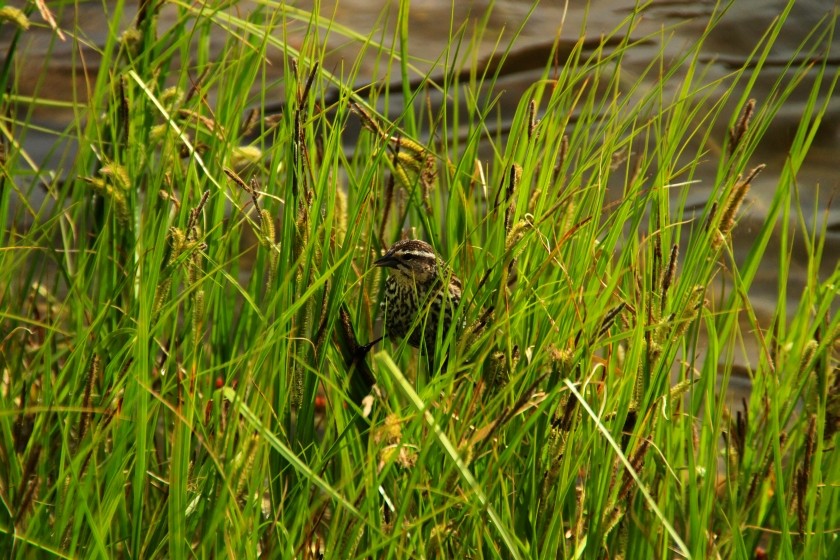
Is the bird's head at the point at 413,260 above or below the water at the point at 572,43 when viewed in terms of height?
below

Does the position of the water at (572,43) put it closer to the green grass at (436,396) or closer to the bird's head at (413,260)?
the bird's head at (413,260)

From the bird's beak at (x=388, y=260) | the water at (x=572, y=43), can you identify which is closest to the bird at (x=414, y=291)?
the bird's beak at (x=388, y=260)

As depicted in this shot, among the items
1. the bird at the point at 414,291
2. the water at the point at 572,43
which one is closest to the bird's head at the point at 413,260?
the bird at the point at 414,291

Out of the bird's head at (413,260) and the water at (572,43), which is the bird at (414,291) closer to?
the bird's head at (413,260)

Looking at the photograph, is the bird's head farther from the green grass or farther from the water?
the water

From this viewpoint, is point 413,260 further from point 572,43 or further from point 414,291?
point 572,43

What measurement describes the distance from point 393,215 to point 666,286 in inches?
82.4

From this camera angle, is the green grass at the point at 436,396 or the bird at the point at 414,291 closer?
the green grass at the point at 436,396

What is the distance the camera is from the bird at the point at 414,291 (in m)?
3.25

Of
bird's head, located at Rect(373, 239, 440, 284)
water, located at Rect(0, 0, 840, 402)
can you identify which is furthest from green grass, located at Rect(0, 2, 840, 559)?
water, located at Rect(0, 0, 840, 402)

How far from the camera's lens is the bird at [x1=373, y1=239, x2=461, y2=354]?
3.25 meters

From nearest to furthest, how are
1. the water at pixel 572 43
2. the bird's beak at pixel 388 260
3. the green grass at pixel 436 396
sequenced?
the green grass at pixel 436 396 → the bird's beak at pixel 388 260 → the water at pixel 572 43

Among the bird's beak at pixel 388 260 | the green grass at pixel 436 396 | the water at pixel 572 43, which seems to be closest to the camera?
the green grass at pixel 436 396

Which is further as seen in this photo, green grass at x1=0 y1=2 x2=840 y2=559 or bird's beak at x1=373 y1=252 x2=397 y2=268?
bird's beak at x1=373 y1=252 x2=397 y2=268
